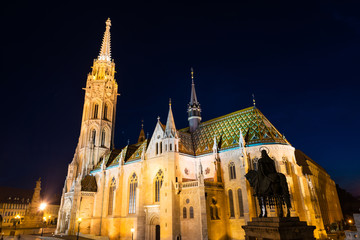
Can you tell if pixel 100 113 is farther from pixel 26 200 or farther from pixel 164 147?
pixel 26 200

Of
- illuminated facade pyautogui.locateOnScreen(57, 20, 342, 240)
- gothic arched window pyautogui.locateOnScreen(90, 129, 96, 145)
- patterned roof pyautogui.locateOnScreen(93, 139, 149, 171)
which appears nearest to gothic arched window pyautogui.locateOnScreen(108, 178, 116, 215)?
illuminated facade pyautogui.locateOnScreen(57, 20, 342, 240)

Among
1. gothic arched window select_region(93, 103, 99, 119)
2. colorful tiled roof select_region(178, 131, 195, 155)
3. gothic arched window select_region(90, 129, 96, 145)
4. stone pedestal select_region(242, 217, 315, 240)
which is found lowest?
stone pedestal select_region(242, 217, 315, 240)

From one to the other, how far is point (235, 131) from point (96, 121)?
115 feet

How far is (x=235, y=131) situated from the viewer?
132ft

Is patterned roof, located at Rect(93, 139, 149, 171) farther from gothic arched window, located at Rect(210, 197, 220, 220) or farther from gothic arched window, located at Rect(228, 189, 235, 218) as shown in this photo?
gothic arched window, located at Rect(228, 189, 235, 218)

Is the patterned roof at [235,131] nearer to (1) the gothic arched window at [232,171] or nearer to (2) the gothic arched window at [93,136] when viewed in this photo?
(1) the gothic arched window at [232,171]

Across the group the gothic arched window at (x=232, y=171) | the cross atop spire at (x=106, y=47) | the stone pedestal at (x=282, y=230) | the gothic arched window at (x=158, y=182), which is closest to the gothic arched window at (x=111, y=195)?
the gothic arched window at (x=158, y=182)

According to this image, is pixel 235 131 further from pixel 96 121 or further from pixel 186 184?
pixel 96 121

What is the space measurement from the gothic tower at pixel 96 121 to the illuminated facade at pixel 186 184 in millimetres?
475

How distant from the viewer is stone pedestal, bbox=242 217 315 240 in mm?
11352

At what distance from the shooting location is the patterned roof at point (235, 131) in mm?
36594

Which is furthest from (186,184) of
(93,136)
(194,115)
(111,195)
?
(93,136)

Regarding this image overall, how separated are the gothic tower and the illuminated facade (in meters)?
0.48

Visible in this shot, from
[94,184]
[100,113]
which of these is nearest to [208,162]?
[94,184]
